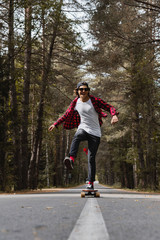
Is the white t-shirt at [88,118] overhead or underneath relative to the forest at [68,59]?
underneath

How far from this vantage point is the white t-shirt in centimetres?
605

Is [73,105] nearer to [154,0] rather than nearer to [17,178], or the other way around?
[17,178]

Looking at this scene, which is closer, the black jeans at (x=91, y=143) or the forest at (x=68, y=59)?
the black jeans at (x=91, y=143)

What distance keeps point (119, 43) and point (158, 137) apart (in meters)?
4.79

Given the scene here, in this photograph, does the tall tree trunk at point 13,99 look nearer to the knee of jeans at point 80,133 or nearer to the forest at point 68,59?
the forest at point 68,59

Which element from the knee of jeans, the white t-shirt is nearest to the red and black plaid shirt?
the white t-shirt

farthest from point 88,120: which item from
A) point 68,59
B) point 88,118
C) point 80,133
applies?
point 68,59

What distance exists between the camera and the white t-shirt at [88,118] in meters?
6.05

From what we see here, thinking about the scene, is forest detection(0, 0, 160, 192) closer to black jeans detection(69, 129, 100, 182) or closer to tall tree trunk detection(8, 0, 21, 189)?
tall tree trunk detection(8, 0, 21, 189)

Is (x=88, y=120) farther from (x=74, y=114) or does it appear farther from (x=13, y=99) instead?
(x=13, y=99)

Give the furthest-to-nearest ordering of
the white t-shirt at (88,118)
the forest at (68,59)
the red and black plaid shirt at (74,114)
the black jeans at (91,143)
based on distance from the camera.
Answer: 1. the forest at (68,59)
2. the red and black plaid shirt at (74,114)
3. the white t-shirt at (88,118)
4. the black jeans at (91,143)

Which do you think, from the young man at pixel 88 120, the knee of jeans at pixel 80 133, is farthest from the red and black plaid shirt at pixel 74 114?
the knee of jeans at pixel 80 133

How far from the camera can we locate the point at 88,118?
6.11 meters

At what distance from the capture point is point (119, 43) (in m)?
13.2
